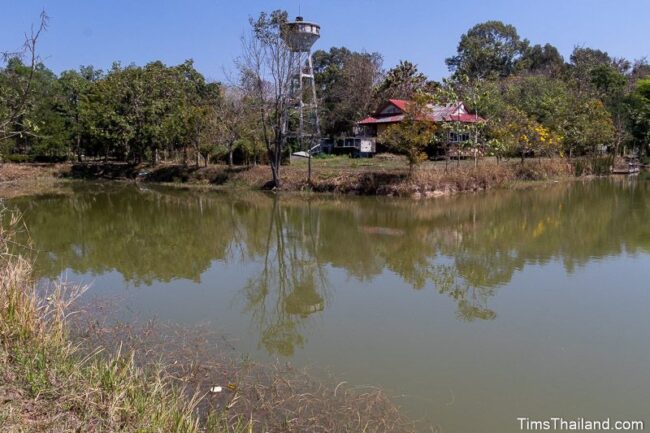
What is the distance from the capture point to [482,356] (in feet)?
19.0

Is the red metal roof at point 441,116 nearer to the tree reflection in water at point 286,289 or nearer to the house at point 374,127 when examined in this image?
the house at point 374,127

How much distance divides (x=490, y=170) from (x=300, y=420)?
72.2ft

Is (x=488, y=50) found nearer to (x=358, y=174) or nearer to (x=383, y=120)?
(x=383, y=120)

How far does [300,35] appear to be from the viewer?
27.2 m

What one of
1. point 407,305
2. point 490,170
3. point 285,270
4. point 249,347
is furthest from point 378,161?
point 249,347

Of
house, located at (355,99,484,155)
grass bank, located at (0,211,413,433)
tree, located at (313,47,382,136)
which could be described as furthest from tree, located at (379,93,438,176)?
grass bank, located at (0,211,413,433)

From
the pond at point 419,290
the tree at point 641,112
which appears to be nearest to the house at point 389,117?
the tree at point 641,112

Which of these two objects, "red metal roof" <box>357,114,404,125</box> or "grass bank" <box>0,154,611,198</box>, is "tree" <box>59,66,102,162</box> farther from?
"red metal roof" <box>357,114,404,125</box>

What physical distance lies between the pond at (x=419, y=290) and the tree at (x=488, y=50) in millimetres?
37945

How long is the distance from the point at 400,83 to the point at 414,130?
17.5 meters

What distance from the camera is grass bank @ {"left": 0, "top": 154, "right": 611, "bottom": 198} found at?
22.2 metres

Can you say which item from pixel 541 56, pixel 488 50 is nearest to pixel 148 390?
pixel 488 50

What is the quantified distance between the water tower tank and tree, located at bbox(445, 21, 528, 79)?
2559cm

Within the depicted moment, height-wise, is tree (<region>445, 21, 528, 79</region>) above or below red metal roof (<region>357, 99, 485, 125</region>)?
above
